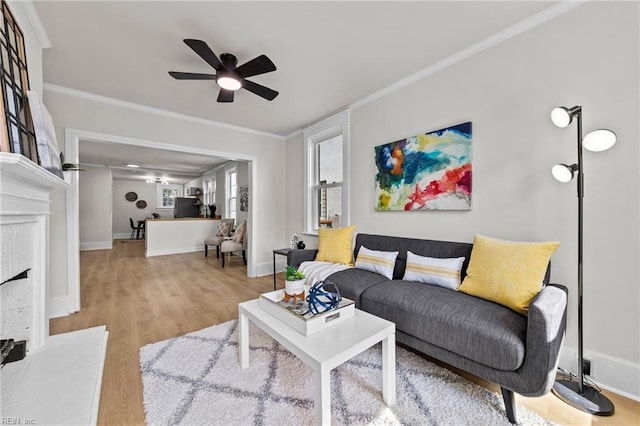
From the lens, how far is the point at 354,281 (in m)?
2.30

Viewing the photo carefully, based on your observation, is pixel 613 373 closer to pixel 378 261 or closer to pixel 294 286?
pixel 378 261

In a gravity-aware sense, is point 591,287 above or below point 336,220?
below

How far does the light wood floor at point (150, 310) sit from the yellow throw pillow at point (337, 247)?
1158mm

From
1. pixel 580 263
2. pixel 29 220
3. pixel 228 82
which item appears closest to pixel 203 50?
pixel 228 82

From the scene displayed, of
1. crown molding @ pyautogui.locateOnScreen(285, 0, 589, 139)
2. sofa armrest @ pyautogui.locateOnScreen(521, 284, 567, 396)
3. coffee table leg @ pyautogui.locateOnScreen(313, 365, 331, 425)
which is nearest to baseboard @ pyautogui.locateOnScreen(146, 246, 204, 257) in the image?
crown molding @ pyautogui.locateOnScreen(285, 0, 589, 139)

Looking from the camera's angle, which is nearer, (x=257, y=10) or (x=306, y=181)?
(x=257, y=10)

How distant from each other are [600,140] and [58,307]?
189 inches

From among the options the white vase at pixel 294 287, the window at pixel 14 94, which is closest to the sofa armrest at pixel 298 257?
the white vase at pixel 294 287

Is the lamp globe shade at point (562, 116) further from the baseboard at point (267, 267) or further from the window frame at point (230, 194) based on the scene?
the window frame at point (230, 194)

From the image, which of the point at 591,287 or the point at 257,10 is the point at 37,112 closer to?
the point at 257,10

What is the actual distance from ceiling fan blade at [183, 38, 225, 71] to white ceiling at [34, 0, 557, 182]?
20 cm

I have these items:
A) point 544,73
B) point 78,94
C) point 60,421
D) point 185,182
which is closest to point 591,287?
point 544,73

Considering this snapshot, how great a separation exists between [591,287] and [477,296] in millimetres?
700

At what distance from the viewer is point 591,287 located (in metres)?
1.74
